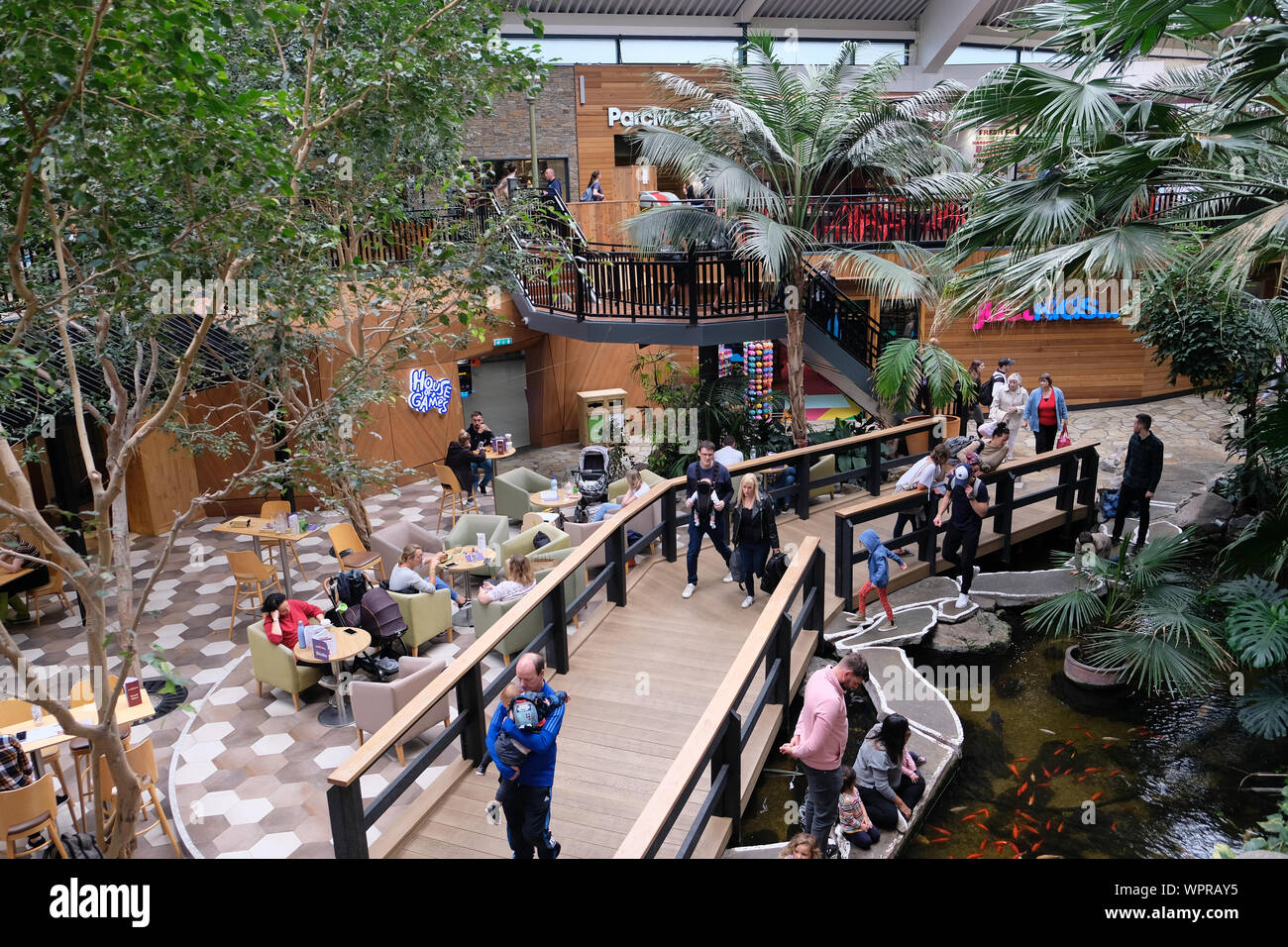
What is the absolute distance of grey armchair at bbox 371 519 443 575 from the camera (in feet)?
33.3

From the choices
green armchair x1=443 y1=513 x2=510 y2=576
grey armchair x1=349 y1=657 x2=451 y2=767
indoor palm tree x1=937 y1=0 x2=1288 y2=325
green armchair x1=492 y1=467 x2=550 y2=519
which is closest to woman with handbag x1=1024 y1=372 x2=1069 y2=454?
indoor palm tree x1=937 y1=0 x2=1288 y2=325

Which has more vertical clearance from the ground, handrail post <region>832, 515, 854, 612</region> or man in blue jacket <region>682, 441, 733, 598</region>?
man in blue jacket <region>682, 441, 733, 598</region>

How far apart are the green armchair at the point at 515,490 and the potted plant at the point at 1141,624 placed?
6.31 metres

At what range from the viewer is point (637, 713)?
605cm

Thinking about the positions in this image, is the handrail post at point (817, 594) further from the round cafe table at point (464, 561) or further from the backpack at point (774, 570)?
the round cafe table at point (464, 561)

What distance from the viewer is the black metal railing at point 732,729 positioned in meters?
4.07

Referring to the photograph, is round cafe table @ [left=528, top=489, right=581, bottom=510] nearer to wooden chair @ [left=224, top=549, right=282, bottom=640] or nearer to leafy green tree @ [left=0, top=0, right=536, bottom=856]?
leafy green tree @ [left=0, top=0, right=536, bottom=856]

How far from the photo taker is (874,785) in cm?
567

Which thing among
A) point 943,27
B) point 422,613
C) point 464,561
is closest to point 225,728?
point 422,613

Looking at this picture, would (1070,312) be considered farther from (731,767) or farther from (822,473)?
(731,767)

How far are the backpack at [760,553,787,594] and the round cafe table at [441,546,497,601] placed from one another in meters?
3.21

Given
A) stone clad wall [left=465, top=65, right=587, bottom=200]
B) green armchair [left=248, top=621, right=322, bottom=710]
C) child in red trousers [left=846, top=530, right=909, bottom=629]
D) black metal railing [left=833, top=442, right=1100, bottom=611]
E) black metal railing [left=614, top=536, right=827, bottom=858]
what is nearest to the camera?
black metal railing [left=614, top=536, right=827, bottom=858]
